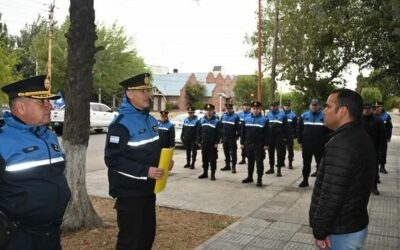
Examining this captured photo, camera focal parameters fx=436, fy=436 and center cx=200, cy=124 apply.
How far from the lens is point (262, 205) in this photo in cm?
812

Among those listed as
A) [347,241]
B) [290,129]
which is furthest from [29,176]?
[290,129]

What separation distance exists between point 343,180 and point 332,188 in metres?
0.09

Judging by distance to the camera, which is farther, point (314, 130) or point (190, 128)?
point (190, 128)

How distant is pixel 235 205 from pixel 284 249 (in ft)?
8.41

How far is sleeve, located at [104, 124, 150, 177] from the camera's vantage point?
13.4 feet

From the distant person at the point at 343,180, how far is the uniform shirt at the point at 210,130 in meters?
8.16

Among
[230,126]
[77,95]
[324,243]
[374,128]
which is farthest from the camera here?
[230,126]

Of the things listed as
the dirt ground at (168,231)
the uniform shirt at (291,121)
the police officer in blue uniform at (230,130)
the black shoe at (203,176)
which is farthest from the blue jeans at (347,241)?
the uniform shirt at (291,121)

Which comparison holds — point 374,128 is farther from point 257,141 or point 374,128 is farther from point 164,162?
point 164,162

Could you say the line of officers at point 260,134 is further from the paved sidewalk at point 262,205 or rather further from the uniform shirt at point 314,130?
the paved sidewalk at point 262,205

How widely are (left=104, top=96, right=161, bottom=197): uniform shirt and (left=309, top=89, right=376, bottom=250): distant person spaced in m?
1.66

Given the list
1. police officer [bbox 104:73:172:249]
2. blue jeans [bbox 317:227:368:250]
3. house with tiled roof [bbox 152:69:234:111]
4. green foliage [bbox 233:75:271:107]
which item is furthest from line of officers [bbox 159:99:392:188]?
green foliage [bbox 233:75:271:107]

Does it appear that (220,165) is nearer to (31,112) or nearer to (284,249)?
(284,249)

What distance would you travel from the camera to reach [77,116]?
5891 millimetres
